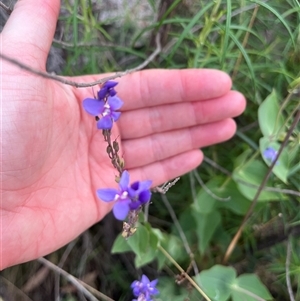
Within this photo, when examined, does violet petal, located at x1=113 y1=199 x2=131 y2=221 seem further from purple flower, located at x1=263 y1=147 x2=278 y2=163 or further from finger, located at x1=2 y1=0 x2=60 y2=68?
purple flower, located at x1=263 y1=147 x2=278 y2=163

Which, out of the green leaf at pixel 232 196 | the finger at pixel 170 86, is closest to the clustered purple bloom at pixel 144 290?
the green leaf at pixel 232 196

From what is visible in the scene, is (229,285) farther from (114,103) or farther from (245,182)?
(114,103)

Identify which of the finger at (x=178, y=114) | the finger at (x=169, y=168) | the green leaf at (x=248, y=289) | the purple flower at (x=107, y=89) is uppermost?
the purple flower at (x=107, y=89)

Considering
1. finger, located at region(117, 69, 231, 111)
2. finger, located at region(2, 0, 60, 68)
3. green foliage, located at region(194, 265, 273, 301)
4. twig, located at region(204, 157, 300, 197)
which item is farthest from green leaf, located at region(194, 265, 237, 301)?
finger, located at region(2, 0, 60, 68)

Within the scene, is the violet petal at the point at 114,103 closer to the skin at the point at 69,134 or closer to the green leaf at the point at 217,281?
the skin at the point at 69,134

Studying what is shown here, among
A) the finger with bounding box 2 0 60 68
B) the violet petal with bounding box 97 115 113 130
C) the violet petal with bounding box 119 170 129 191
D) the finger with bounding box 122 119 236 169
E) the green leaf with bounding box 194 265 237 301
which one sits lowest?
the green leaf with bounding box 194 265 237 301

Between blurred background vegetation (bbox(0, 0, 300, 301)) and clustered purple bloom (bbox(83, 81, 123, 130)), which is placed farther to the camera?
blurred background vegetation (bbox(0, 0, 300, 301))

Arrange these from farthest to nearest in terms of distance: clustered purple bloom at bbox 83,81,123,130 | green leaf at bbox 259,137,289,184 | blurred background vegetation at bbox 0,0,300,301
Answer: blurred background vegetation at bbox 0,0,300,301 < green leaf at bbox 259,137,289,184 < clustered purple bloom at bbox 83,81,123,130

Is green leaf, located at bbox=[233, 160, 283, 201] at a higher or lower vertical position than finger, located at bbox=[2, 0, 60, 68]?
lower
